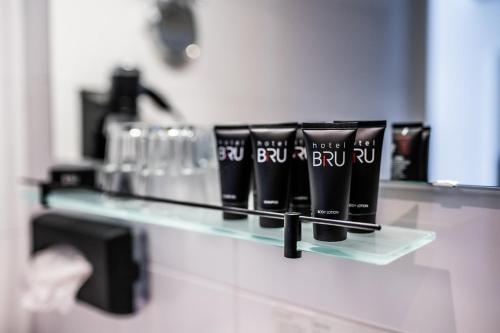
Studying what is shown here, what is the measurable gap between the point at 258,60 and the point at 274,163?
285 millimetres

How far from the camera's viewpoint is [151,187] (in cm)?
70

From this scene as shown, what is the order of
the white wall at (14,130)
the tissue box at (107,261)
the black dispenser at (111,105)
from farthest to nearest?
the white wall at (14,130) → the black dispenser at (111,105) → the tissue box at (107,261)

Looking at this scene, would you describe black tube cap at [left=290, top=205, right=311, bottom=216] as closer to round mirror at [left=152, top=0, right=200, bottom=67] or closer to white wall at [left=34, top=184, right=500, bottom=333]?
white wall at [left=34, top=184, right=500, bottom=333]

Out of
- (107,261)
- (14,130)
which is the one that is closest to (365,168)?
(107,261)

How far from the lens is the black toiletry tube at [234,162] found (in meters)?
0.51

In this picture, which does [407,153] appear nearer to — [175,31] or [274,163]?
[274,163]

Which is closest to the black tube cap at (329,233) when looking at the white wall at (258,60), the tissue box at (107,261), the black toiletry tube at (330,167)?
the black toiletry tube at (330,167)

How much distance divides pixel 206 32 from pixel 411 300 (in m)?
0.54

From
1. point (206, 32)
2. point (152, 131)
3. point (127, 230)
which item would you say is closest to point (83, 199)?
point (127, 230)

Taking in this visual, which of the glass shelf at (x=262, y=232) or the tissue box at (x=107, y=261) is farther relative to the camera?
the tissue box at (x=107, y=261)

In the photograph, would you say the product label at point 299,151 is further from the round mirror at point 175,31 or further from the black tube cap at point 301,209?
the round mirror at point 175,31

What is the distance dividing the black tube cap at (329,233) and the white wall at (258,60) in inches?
4.1

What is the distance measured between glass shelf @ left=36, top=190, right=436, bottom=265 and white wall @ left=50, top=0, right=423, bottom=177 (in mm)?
86

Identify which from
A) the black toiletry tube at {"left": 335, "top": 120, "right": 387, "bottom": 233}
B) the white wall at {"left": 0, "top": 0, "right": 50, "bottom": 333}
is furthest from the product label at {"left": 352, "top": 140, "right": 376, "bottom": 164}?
the white wall at {"left": 0, "top": 0, "right": 50, "bottom": 333}
